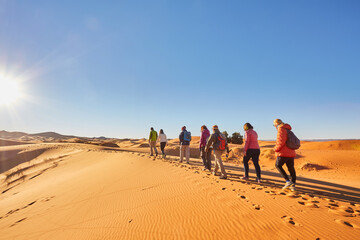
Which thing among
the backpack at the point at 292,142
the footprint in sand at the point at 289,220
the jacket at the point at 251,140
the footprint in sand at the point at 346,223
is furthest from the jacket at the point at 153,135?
the footprint in sand at the point at 346,223

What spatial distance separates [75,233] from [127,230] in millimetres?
1094

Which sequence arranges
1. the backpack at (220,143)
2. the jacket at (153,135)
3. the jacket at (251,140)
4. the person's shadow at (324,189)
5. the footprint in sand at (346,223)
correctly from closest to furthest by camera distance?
the footprint in sand at (346,223) → the person's shadow at (324,189) → the jacket at (251,140) → the backpack at (220,143) → the jacket at (153,135)

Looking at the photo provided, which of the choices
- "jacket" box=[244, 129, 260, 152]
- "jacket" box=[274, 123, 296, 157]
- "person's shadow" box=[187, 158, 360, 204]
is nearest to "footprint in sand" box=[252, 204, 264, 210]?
"jacket" box=[274, 123, 296, 157]

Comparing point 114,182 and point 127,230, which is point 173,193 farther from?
point 114,182

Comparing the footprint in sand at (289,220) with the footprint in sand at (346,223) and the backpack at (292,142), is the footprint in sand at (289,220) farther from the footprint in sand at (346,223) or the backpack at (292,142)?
the backpack at (292,142)

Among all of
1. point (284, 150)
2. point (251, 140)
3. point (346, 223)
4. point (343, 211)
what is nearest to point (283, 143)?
point (284, 150)

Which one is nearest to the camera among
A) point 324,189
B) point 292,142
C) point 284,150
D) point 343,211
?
point 343,211

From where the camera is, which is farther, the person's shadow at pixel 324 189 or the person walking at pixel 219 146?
the person walking at pixel 219 146

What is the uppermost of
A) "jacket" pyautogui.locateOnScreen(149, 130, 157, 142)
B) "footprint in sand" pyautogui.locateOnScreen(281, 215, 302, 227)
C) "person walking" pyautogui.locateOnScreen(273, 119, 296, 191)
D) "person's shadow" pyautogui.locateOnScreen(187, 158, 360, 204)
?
"jacket" pyautogui.locateOnScreen(149, 130, 157, 142)

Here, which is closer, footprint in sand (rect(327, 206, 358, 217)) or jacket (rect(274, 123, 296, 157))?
footprint in sand (rect(327, 206, 358, 217))

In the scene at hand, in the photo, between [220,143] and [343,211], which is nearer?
[343,211]

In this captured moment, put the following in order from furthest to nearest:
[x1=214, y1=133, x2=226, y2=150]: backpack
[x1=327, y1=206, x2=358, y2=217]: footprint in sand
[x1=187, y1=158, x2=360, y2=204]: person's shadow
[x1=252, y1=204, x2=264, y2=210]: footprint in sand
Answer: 1. [x1=214, y1=133, x2=226, y2=150]: backpack
2. [x1=187, y1=158, x2=360, y2=204]: person's shadow
3. [x1=252, y1=204, x2=264, y2=210]: footprint in sand
4. [x1=327, y1=206, x2=358, y2=217]: footprint in sand

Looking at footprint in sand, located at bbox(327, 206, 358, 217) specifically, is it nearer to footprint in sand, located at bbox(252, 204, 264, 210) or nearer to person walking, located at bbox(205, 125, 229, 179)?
footprint in sand, located at bbox(252, 204, 264, 210)

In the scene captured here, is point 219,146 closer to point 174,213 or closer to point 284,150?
point 284,150
